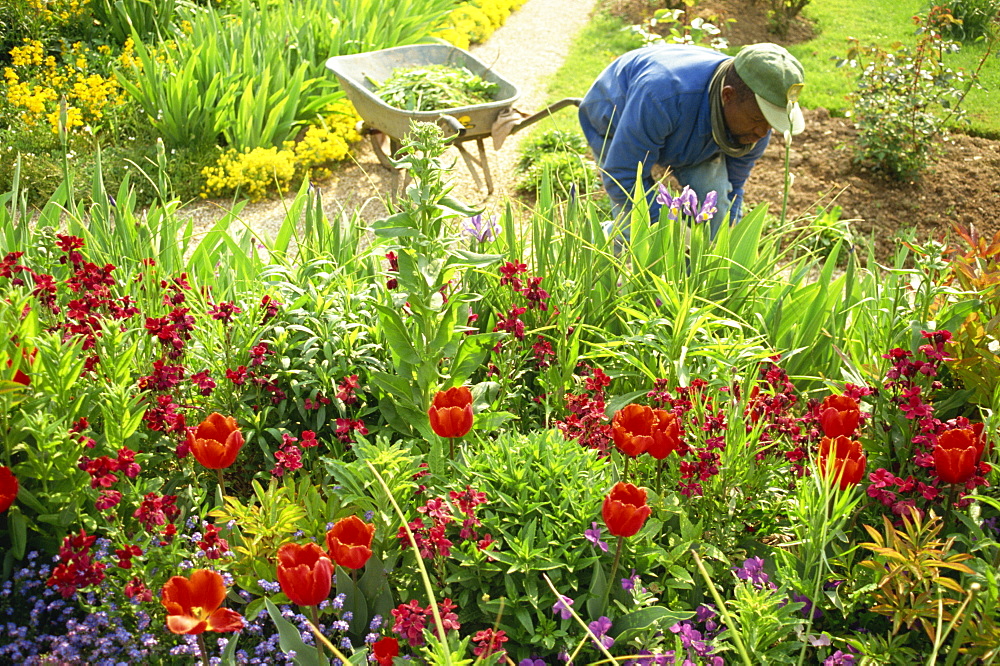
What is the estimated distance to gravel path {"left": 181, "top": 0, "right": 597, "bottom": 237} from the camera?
4.96 m

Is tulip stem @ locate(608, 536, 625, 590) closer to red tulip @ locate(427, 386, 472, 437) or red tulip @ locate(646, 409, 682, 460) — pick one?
red tulip @ locate(646, 409, 682, 460)

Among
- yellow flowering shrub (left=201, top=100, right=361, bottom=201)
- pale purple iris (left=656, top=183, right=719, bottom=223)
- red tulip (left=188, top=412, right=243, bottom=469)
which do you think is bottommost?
yellow flowering shrub (left=201, top=100, right=361, bottom=201)

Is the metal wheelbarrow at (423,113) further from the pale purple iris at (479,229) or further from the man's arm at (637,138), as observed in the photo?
the pale purple iris at (479,229)

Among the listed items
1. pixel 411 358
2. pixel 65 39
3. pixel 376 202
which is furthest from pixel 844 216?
pixel 65 39

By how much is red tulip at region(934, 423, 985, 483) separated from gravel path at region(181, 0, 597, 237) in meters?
1.85

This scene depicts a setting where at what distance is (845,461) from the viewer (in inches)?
60.9

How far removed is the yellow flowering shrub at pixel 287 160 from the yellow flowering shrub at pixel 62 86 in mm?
823

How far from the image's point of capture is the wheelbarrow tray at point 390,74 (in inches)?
189

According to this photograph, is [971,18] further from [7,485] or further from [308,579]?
[7,485]

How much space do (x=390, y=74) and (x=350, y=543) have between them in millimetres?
4791

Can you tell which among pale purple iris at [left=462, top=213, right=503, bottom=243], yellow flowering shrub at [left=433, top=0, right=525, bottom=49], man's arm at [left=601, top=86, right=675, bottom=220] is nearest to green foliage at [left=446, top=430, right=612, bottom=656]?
pale purple iris at [left=462, top=213, right=503, bottom=243]

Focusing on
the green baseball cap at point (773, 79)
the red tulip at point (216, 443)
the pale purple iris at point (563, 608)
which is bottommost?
the pale purple iris at point (563, 608)

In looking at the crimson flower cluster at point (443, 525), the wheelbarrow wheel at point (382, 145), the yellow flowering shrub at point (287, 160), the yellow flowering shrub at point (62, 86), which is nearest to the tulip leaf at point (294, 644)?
the crimson flower cluster at point (443, 525)

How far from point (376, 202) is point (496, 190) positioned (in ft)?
2.60
